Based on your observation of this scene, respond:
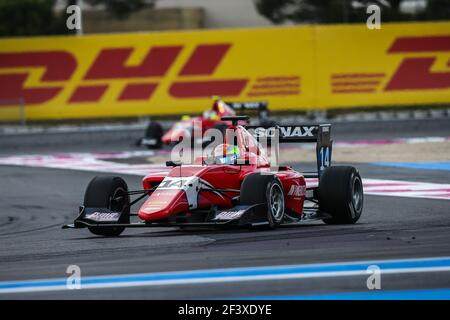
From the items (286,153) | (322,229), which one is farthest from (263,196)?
(286,153)

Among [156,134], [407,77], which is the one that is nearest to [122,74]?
[156,134]

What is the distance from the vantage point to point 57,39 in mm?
31109

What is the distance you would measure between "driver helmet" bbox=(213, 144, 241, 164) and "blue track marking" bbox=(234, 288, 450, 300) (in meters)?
4.85

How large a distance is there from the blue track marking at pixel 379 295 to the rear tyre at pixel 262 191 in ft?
12.4

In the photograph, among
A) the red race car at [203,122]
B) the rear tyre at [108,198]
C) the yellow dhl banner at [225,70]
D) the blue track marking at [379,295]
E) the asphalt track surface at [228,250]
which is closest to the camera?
the blue track marking at [379,295]

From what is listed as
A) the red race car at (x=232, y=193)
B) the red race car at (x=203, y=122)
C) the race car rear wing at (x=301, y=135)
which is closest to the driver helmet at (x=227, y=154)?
the red race car at (x=232, y=193)

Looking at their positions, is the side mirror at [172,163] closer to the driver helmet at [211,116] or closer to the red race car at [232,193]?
the red race car at [232,193]

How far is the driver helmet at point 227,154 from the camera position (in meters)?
12.1

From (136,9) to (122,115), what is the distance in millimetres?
22757

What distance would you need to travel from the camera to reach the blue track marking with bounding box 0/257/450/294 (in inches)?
316

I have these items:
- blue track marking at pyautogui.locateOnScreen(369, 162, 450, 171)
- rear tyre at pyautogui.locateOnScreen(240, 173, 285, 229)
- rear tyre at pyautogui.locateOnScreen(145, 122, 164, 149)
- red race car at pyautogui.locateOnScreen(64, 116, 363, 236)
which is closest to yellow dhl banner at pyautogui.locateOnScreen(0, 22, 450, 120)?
rear tyre at pyautogui.locateOnScreen(145, 122, 164, 149)

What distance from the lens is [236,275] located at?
8203mm

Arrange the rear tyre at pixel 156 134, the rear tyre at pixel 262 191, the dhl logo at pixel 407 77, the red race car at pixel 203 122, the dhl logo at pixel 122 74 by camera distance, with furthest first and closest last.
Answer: the dhl logo at pixel 122 74
the dhl logo at pixel 407 77
the rear tyre at pixel 156 134
the red race car at pixel 203 122
the rear tyre at pixel 262 191

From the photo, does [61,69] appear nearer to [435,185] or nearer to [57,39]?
[57,39]
